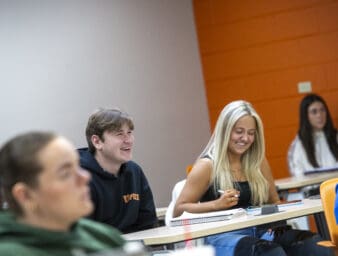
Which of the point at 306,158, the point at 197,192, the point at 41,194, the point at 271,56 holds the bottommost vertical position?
the point at 306,158

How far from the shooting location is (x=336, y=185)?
3107 millimetres

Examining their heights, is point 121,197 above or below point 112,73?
below

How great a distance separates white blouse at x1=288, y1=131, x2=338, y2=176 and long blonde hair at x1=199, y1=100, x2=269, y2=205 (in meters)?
2.63

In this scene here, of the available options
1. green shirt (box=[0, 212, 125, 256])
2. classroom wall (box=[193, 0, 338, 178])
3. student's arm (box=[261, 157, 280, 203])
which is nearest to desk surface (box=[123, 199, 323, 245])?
student's arm (box=[261, 157, 280, 203])

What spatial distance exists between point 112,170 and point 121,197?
14cm

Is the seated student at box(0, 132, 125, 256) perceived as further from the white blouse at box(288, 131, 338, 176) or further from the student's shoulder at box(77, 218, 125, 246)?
the white blouse at box(288, 131, 338, 176)

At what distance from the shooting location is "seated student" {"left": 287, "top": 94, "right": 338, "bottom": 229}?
6477 millimetres

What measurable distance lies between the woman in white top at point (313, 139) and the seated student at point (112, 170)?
134 inches

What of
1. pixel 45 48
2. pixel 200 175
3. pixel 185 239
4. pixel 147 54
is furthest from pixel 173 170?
pixel 185 239

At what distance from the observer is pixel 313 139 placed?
21.5ft

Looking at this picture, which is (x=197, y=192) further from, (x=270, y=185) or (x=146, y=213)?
(x=270, y=185)

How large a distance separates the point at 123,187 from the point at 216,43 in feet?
13.3

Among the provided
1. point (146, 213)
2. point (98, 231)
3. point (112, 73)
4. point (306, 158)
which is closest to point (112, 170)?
point (146, 213)

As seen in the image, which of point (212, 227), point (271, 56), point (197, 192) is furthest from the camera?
point (271, 56)
